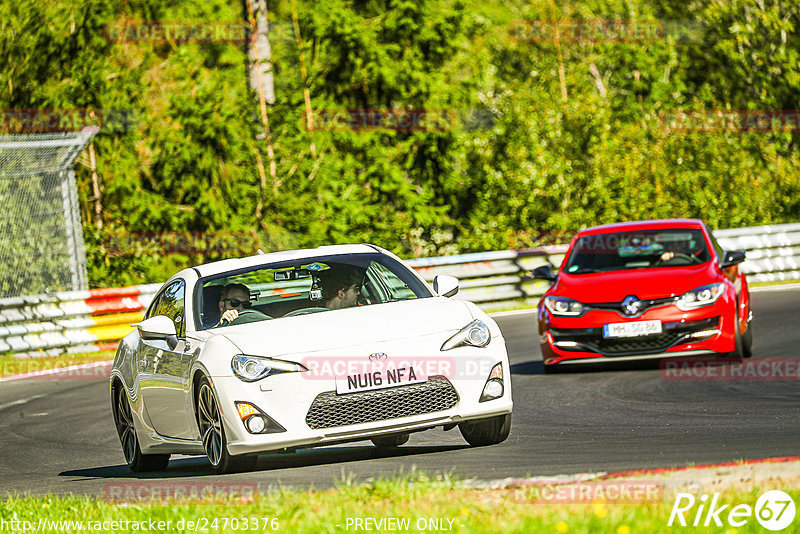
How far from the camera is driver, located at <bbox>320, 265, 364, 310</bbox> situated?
9.91 meters

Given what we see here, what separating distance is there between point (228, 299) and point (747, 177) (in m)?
22.4

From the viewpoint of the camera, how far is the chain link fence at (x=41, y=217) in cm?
2114

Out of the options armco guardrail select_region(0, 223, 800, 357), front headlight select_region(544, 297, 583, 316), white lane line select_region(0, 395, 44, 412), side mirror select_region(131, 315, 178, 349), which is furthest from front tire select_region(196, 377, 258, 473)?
armco guardrail select_region(0, 223, 800, 357)

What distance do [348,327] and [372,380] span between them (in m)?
0.40

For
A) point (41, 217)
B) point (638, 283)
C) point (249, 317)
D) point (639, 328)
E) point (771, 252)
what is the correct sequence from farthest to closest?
1. point (771, 252)
2. point (41, 217)
3. point (638, 283)
4. point (639, 328)
5. point (249, 317)

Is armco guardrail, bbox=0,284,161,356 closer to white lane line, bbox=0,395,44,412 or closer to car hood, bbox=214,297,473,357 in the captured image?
white lane line, bbox=0,395,44,412

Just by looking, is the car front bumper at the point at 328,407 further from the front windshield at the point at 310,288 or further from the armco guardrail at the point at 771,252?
the armco guardrail at the point at 771,252

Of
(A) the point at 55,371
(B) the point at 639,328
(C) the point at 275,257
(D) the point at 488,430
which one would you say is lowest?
(A) the point at 55,371

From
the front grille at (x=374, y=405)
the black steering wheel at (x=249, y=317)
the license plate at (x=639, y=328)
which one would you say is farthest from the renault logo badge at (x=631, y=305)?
the front grille at (x=374, y=405)

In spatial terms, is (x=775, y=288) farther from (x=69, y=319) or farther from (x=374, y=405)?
(x=374, y=405)

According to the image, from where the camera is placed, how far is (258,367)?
8.67m

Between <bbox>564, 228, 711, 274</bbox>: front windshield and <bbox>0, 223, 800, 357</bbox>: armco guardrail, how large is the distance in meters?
3.74

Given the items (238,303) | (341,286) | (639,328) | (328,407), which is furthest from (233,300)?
(639,328)

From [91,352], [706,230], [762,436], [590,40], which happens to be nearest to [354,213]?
[91,352]
